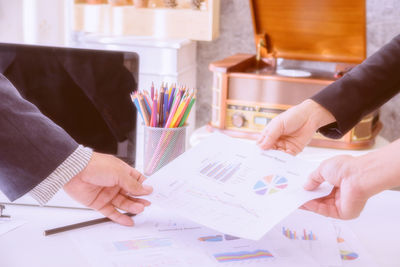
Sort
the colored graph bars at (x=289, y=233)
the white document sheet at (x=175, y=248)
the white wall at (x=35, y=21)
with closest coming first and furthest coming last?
the white document sheet at (x=175, y=248)
the colored graph bars at (x=289, y=233)
the white wall at (x=35, y=21)

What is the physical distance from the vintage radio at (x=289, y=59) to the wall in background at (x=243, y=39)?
190mm

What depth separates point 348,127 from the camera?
111cm

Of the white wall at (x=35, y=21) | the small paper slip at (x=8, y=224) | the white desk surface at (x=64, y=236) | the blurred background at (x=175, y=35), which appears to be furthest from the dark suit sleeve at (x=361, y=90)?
the white wall at (x=35, y=21)

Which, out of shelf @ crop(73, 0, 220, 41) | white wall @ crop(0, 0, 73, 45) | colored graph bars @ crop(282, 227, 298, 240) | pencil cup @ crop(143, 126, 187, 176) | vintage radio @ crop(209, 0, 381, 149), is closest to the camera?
colored graph bars @ crop(282, 227, 298, 240)

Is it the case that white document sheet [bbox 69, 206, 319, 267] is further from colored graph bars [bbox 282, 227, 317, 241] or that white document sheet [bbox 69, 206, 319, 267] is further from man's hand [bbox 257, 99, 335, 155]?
man's hand [bbox 257, 99, 335, 155]

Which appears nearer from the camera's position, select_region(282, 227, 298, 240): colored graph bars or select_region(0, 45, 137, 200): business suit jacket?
select_region(282, 227, 298, 240): colored graph bars

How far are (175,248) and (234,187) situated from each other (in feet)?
0.52

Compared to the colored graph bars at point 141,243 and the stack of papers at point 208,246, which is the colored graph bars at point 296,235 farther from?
the colored graph bars at point 141,243

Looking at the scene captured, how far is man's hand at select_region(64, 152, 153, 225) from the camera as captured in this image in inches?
33.6

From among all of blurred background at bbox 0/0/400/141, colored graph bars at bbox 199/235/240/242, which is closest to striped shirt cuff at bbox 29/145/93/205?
colored graph bars at bbox 199/235/240/242

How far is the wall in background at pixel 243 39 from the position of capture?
1.86 meters

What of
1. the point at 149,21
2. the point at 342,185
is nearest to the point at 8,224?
the point at 342,185

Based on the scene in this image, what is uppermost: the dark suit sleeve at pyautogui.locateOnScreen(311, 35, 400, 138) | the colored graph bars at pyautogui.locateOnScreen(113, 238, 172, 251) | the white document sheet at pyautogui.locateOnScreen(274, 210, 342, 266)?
the dark suit sleeve at pyautogui.locateOnScreen(311, 35, 400, 138)

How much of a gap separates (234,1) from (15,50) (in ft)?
3.75
